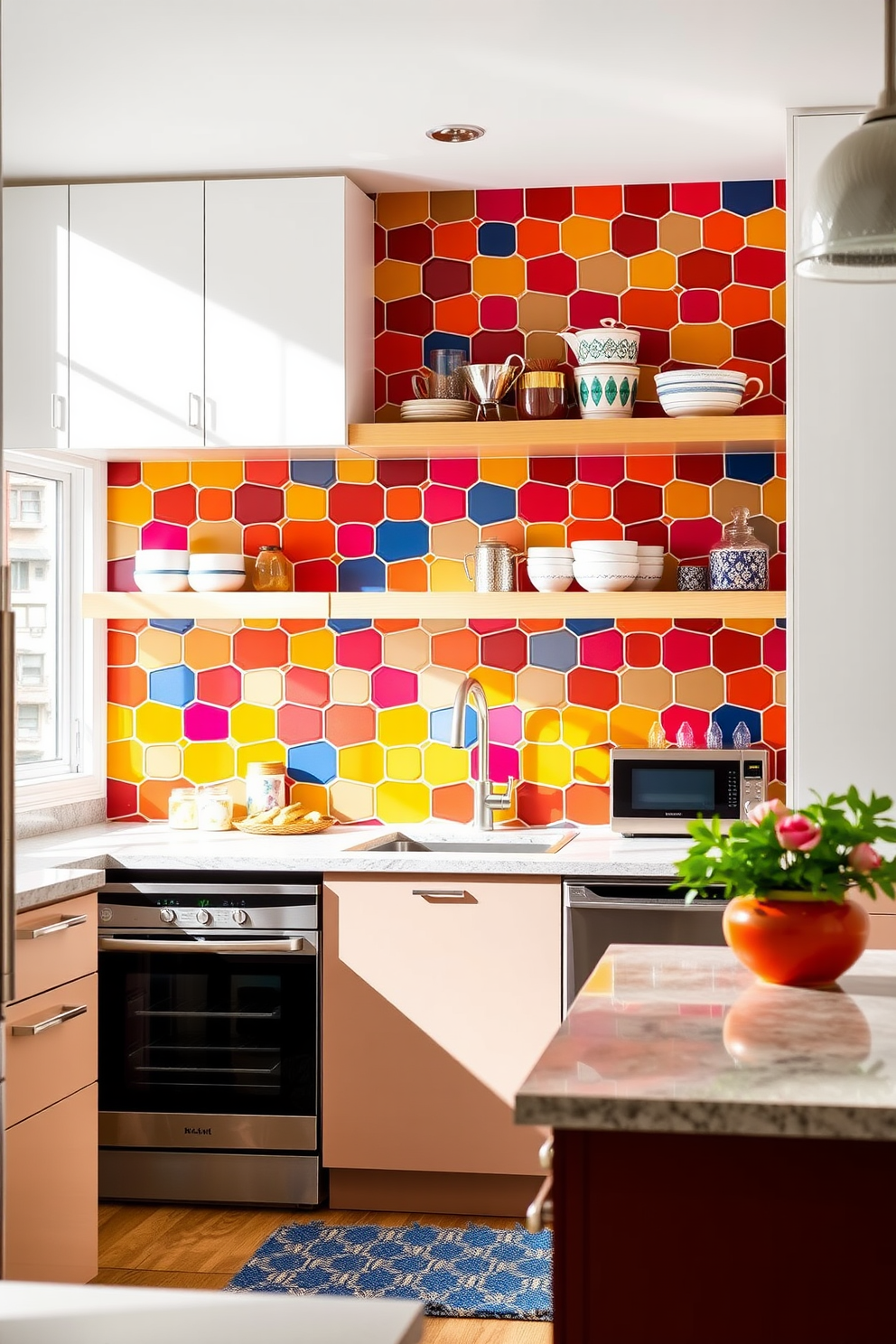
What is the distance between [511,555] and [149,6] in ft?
5.72

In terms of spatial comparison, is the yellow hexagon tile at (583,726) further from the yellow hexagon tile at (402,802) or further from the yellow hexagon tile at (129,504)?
the yellow hexagon tile at (129,504)

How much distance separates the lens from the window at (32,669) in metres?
4.21

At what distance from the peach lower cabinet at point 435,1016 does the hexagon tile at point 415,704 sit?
0.66m

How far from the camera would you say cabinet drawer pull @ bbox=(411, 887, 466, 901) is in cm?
353

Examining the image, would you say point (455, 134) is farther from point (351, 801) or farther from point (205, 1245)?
point (205, 1245)

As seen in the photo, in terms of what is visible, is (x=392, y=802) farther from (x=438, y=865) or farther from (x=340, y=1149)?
(x=340, y=1149)

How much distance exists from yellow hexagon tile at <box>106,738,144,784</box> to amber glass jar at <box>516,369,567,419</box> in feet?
5.21

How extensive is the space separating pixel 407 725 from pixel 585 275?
4.68ft

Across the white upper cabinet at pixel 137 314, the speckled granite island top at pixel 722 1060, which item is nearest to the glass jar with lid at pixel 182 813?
the white upper cabinet at pixel 137 314

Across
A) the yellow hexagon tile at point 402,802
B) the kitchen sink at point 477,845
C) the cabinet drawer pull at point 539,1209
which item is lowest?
the cabinet drawer pull at point 539,1209

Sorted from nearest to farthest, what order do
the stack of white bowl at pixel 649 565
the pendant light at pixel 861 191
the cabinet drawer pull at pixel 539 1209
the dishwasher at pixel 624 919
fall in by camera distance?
the cabinet drawer pull at pixel 539 1209
the pendant light at pixel 861 191
the dishwasher at pixel 624 919
the stack of white bowl at pixel 649 565

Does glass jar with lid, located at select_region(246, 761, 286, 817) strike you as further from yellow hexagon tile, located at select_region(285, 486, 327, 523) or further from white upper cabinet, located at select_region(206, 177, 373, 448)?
white upper cabinet, located at select_region(206, 177, 373, 448)

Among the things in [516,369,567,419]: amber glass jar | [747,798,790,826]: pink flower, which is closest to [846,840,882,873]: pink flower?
[747,798,790,826]: pink flower

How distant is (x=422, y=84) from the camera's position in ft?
10.6
